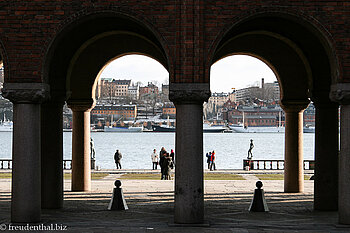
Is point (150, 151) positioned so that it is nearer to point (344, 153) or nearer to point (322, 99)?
point (322, 99)

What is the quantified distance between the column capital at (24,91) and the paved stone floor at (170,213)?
3.00 metres

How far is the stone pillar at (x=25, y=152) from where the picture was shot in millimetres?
12898

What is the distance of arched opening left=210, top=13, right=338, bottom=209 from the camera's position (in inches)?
624

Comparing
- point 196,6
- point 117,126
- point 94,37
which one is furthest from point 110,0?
point 117,126

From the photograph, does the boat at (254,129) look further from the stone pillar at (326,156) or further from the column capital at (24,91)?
the column capital at (24,91)

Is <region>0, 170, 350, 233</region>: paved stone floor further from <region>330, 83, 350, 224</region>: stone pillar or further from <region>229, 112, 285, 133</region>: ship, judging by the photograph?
<region>229, 112, 285, 133</region>: ship

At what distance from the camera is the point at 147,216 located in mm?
14664

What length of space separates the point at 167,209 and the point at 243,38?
21.6 ft

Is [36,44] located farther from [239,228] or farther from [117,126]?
[117,126]

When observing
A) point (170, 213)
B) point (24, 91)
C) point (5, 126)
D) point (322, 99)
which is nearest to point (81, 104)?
point (170, 213)

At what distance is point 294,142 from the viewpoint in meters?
19.8

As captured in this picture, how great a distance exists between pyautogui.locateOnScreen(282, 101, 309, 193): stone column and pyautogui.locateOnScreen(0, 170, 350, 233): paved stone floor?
678 millimetres

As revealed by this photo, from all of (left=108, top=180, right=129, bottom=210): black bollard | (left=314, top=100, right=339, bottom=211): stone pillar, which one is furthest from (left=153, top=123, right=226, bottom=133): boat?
(left=314, top=100, right=339, bottom=211): stone pillar

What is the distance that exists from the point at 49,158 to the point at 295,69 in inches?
360
